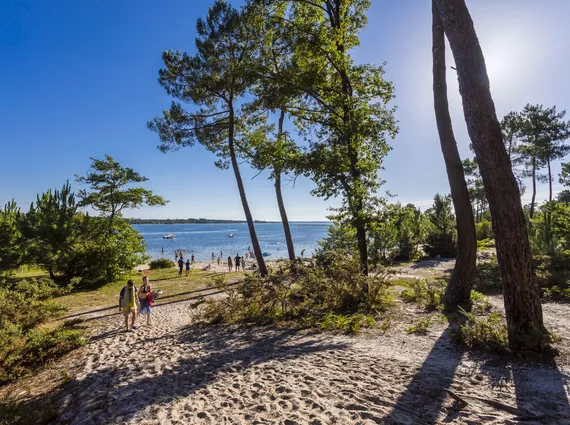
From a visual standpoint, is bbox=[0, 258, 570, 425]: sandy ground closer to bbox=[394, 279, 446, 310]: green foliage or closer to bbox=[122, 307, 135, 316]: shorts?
bbox=[394, 279, 446, 310]: green foliage

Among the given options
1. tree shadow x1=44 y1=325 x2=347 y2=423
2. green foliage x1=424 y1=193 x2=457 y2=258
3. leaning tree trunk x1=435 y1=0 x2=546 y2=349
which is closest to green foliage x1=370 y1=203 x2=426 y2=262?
green foliage x1=424 y1=193 x2=457 y2=258

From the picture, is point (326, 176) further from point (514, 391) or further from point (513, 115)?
point (513, 115)

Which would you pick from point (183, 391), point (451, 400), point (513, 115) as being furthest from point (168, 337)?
point (513, 115)

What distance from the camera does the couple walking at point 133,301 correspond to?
8.91 meters

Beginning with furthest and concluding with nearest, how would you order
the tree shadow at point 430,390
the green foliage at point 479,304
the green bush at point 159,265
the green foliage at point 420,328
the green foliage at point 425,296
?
1. the green bush at point 159,265
2. the green foliage at point 425,296
3. the green foliage at point 479,304
4. the green foliage at point 420,328
5. the tree shadow at point 430,390

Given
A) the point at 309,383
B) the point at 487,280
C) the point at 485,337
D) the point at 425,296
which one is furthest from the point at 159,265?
the point at 485,337

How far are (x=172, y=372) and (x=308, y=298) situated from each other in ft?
14.4

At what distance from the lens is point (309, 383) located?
4.26 meters

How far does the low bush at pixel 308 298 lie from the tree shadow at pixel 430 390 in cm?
293

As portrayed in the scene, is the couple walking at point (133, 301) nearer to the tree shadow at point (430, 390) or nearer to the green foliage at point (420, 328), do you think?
the green foliage at point (420, 328)

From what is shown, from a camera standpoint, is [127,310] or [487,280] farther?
[487,280]

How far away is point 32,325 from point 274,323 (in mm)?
7217

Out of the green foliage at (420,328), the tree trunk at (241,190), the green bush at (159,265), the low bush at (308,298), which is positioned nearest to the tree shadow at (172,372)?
the low bush at (308,298)

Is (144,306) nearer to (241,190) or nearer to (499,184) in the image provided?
(241,190)
